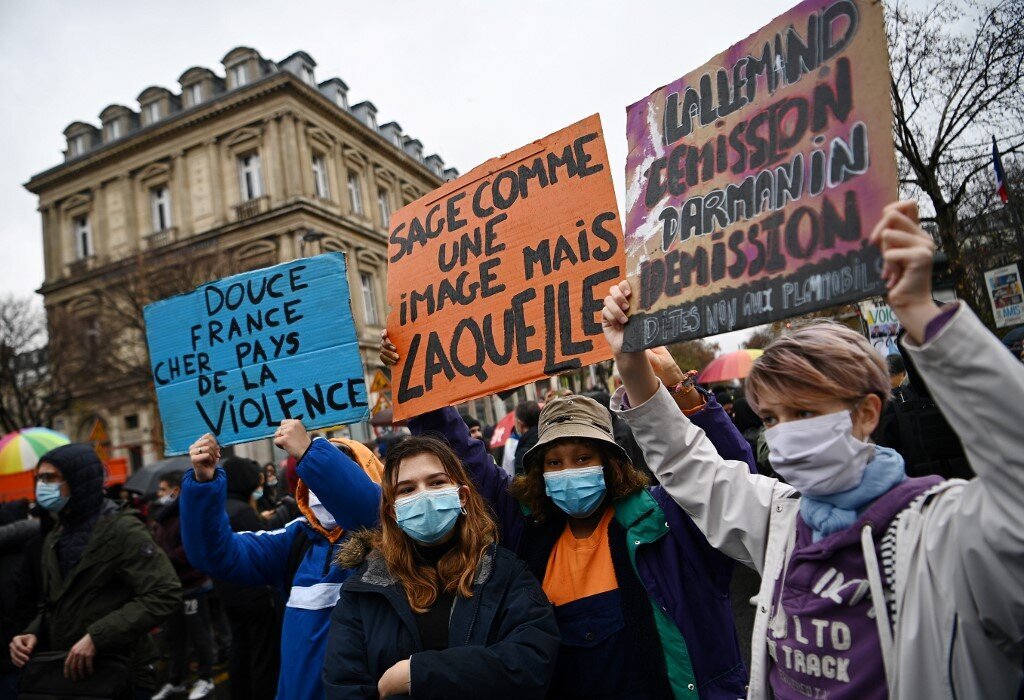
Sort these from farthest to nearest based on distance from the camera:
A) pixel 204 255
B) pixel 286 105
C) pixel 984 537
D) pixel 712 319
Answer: pixel 286 105 → pixel 204 255 → pixel 712 319 → pixel 984 537

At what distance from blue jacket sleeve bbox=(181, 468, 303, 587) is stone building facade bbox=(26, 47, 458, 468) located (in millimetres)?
23254

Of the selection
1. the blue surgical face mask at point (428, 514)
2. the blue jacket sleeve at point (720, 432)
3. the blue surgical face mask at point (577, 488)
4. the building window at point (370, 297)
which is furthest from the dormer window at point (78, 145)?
the blue jacket sleeve at point (720, 432)

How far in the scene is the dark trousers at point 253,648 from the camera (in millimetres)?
4191

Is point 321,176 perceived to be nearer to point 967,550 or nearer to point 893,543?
point 893,543

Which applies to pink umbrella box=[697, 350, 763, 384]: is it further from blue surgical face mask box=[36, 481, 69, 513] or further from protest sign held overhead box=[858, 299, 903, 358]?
blue surgical face mask box=[36, 481, 69, 513]

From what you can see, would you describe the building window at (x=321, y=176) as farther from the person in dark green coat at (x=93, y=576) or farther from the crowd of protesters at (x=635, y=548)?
the crowd of protesters at (x=635, y=548)

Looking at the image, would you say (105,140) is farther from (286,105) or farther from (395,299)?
(395,299)

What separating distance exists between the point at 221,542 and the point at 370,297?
98.5ft

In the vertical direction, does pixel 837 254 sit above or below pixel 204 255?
below

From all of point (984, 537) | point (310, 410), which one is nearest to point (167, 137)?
point (310, 410)

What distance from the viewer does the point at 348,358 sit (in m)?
2.88

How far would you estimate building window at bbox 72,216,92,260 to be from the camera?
107 ft

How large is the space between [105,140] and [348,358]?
3784 centimetres

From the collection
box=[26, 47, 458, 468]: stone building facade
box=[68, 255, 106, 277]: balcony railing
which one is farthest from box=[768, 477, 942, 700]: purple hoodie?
box=[68, 255, 106, 277]: balcony railing
